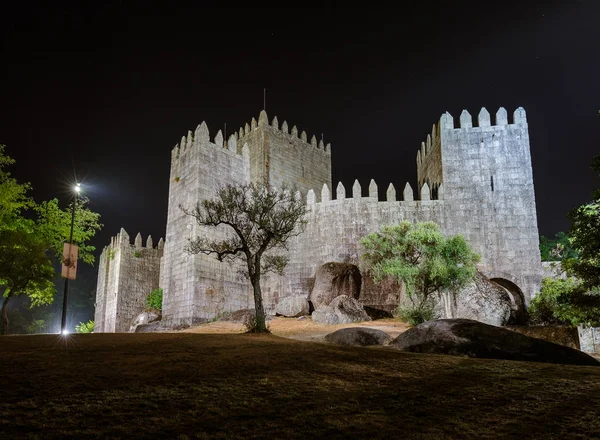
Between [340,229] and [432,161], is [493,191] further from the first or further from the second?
[340,229]

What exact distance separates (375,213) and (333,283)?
5.00 meters

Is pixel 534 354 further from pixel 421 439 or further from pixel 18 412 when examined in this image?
pixel 18 412

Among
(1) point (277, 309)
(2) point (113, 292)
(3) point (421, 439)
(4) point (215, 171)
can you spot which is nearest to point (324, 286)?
(1) point (277, 309)

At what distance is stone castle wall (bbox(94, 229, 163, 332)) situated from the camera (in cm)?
3316

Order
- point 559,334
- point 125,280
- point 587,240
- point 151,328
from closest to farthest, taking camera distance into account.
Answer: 1. point 587,240
2. point 559,334
3. point 151,328
4. point 125,280

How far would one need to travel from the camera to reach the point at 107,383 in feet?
21.7

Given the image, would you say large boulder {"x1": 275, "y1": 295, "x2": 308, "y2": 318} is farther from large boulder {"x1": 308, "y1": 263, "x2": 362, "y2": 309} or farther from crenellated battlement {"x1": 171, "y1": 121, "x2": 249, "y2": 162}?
crenellated battlement {"x1": 171, "y1": 121, "x2": 249, "y2": 162}

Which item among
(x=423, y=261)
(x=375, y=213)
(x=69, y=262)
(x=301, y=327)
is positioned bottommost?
(x=301, y=327)

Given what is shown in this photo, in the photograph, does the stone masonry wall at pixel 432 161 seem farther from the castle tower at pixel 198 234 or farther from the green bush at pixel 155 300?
the green bush at pixel 155 300

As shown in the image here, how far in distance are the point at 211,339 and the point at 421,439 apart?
6.92m

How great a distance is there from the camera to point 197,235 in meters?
25.2

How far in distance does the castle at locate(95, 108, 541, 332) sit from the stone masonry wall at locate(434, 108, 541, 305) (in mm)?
50

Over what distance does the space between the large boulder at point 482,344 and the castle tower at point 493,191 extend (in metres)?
15.1

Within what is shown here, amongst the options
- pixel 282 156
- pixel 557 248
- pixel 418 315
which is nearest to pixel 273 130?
pixel 282 156
